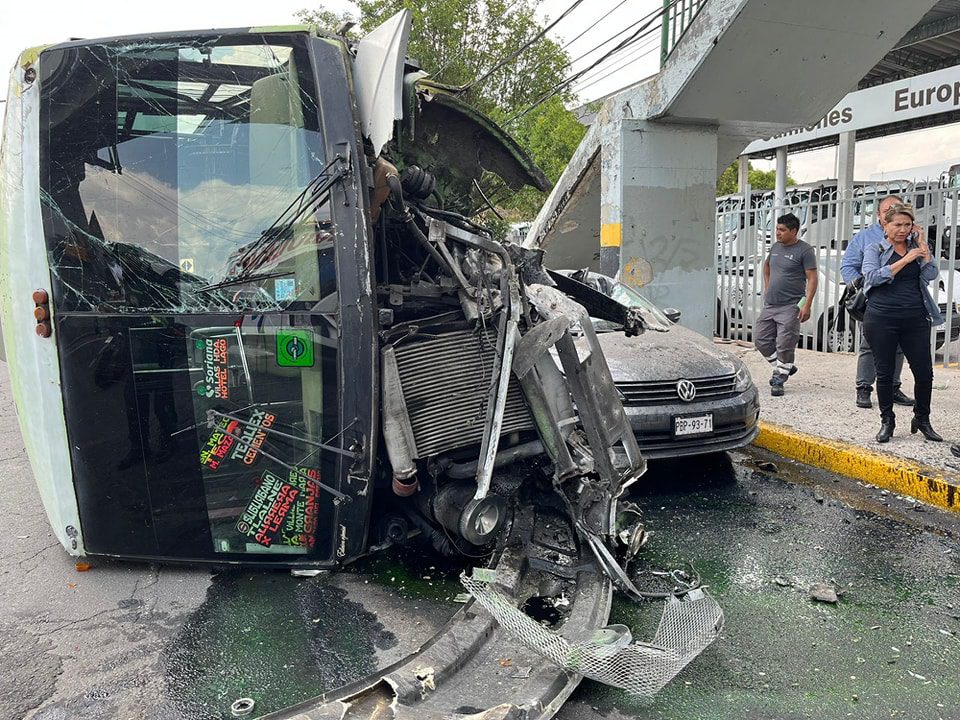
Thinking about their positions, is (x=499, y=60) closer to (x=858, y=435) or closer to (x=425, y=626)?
(x=858, y=435)

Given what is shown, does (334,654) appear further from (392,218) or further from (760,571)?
(760,571)

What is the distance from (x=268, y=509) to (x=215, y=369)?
66 cm

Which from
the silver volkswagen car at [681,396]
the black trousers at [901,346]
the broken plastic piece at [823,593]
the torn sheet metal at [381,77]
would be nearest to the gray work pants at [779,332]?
the black trousers at [901,346]

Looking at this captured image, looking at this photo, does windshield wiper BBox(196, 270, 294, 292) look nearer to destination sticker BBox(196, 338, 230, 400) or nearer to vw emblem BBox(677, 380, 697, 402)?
destination sticker BBox(196, 338, 230, 400)

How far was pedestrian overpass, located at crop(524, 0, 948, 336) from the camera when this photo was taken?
701cm

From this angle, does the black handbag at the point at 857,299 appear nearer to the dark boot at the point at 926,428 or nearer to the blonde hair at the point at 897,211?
the blonde hair at the point at 897,211

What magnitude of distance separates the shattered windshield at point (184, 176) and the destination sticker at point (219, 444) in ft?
1.65

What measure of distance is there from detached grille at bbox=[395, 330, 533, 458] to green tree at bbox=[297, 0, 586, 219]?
41.6ft

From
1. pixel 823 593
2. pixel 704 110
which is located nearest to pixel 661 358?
pixel 823 593

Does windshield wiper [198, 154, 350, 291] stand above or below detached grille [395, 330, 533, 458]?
above

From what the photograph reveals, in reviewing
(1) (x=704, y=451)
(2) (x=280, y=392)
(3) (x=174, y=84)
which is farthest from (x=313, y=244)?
(1) (x=704, y=451)

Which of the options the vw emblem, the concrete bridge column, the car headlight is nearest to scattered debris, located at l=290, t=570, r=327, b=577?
the vw emblem

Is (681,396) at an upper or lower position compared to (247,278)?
lower

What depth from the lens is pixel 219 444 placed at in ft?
9.77
